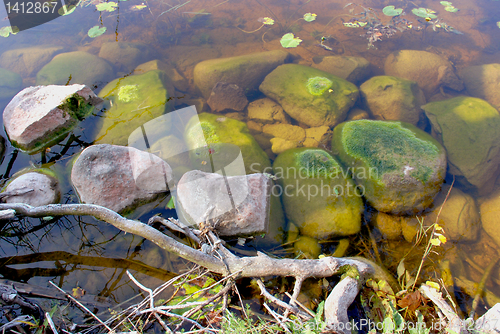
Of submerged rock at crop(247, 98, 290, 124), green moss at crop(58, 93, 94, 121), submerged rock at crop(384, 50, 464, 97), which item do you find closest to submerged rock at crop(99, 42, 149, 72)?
green moss at crop(58, 93, 94, 121)

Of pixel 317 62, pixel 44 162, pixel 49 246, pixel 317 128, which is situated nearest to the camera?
pixel 49 246

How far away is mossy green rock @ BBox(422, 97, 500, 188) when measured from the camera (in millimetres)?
3338

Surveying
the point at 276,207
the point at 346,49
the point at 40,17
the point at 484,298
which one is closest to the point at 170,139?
the point at 276,207

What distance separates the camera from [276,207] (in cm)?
288

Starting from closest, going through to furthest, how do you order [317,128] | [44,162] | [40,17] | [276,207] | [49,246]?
1. [49,246]
2. [276,207]
3. [44,162]
4. [317,128]
5. [40,17]

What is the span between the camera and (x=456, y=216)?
2943 millimetres

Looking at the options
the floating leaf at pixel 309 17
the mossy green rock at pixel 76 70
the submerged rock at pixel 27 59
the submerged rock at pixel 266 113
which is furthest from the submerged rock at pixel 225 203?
the floating leaf at pixel 309 17

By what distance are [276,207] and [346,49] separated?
13.8ft

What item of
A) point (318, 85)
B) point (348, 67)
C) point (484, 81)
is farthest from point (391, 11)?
point (318, 85)

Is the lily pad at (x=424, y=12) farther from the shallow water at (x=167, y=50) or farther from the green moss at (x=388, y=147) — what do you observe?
the green moss at (x=388, y=147)

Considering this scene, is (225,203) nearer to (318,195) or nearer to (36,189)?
(318,195)

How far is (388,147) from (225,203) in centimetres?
218

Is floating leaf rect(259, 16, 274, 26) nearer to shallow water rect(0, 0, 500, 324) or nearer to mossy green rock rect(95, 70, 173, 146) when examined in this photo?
shallow water rect(0, 0, 500, 324)

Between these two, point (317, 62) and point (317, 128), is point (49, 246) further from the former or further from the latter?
point (317, 62)
